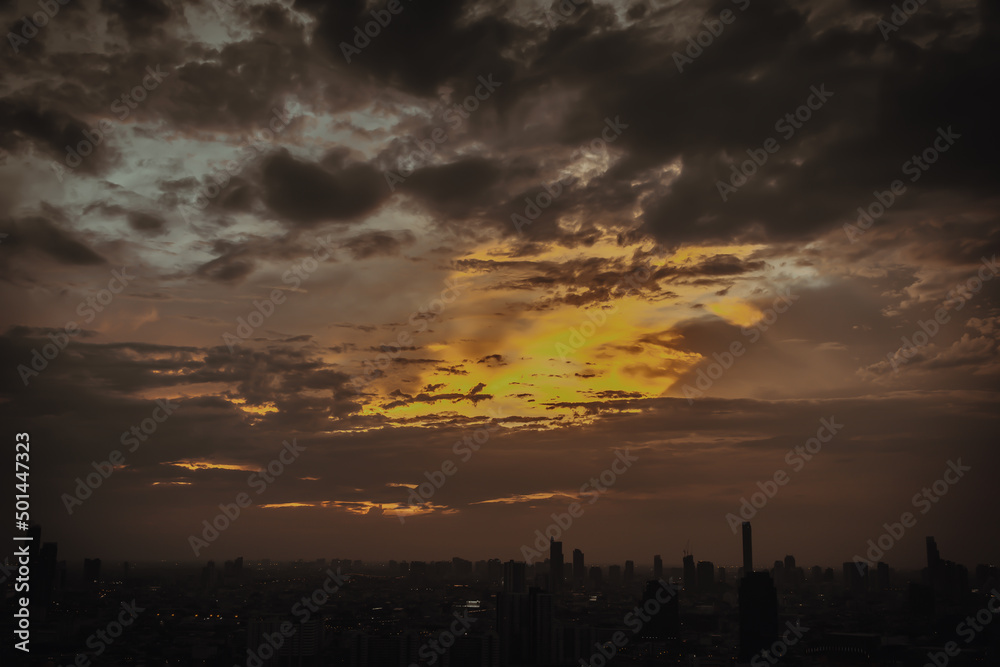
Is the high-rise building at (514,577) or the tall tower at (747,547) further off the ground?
the tall tower at (747,547)

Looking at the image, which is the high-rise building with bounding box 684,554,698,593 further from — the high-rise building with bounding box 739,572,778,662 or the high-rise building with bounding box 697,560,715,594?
the high-rise building with bounding box 739,572,778,662

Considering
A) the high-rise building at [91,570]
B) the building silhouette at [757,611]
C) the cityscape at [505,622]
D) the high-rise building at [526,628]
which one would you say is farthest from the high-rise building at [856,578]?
the high-rise building at [91,570]

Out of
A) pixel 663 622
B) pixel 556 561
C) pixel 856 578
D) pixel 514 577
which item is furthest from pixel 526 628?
pixel 856 578

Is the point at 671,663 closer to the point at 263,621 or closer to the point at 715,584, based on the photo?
the point at 263,621

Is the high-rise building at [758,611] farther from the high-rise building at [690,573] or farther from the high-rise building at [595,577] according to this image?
the high-rise building at [595,577]

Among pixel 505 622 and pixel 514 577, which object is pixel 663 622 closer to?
pixel 505 622

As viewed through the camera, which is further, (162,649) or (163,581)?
(163,581)

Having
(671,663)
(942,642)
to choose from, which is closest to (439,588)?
(671,663)

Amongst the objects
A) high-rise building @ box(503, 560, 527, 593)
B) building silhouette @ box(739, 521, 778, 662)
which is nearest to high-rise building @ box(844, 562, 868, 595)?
building silhouette @ box(739, 521, 778, 662)
